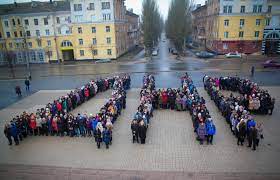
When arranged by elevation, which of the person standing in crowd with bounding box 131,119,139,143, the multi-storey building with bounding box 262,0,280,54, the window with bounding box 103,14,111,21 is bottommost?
the person standing in crowd with bounding box 131,119,139,143

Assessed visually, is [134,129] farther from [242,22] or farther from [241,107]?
[242,22]

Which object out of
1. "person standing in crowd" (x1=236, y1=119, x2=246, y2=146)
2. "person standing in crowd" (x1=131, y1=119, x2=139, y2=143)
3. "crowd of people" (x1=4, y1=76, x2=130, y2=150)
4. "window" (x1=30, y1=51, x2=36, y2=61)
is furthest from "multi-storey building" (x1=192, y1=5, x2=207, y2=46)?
"person standing in crowd" (x1=131, y1=119, x2=139, y2=143)

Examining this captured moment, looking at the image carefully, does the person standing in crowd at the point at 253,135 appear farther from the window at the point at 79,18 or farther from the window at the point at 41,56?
the window at the point at 41,56

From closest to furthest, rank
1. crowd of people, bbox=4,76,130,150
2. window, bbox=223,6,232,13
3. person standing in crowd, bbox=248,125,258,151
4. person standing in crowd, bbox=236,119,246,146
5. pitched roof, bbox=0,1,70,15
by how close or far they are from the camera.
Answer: person standing in crowd, bbox=248,125,258,151, person standing in crowd, bbox=236,119,246,146, crowd of people, bbox=4,76,130,150, window, bbox=223,6,232,13, pitched roof, bbox=0,1,70,15

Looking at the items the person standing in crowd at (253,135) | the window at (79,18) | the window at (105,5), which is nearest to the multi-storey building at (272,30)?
the window at (105,5)

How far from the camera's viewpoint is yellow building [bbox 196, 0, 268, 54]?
4443 centimetres

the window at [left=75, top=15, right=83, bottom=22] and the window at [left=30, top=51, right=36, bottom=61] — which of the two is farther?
the window at [left=30, top=51, right=36, bottom=61]

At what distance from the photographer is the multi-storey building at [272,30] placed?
4350 centimetres

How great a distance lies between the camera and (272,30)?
44.8 meters

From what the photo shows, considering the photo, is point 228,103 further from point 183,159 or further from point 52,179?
point 52,179

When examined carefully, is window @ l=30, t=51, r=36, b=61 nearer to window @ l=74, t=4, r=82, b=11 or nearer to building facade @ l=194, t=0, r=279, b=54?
window @ l=74, t=4, r=82, b=11

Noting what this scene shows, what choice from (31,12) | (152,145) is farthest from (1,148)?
(31,12)

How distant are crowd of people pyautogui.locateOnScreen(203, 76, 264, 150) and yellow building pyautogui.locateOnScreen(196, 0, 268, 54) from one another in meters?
28.2

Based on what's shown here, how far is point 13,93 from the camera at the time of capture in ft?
83.4
